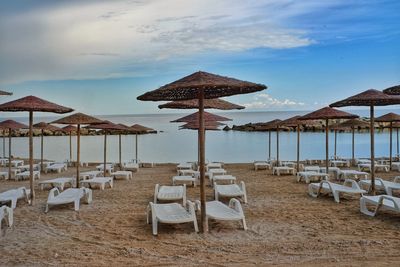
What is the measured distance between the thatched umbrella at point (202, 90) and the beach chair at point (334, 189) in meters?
3.15

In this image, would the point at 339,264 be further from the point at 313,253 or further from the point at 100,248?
the point at 100,248

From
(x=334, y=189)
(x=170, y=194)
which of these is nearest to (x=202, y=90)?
(x=170, y=194)

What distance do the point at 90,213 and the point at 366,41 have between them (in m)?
11.6

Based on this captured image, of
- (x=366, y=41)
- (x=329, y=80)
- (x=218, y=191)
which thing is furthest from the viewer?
(x=329, y=80)

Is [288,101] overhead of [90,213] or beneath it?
overhead

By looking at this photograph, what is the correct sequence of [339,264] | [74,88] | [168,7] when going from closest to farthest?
[339,264] → [168,7] → [74,88]

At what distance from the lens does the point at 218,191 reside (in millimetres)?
7422

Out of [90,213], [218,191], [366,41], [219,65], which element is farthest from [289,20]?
[90,213]

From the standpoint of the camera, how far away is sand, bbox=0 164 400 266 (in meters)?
4.05

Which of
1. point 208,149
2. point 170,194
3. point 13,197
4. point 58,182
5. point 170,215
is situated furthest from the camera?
point 208,149

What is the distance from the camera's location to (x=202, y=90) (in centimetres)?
506

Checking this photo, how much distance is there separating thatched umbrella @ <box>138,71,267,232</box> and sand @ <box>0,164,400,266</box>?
0.70m

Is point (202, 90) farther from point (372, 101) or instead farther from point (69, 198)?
point (372, 101)

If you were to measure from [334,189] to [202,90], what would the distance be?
3.83 meters
